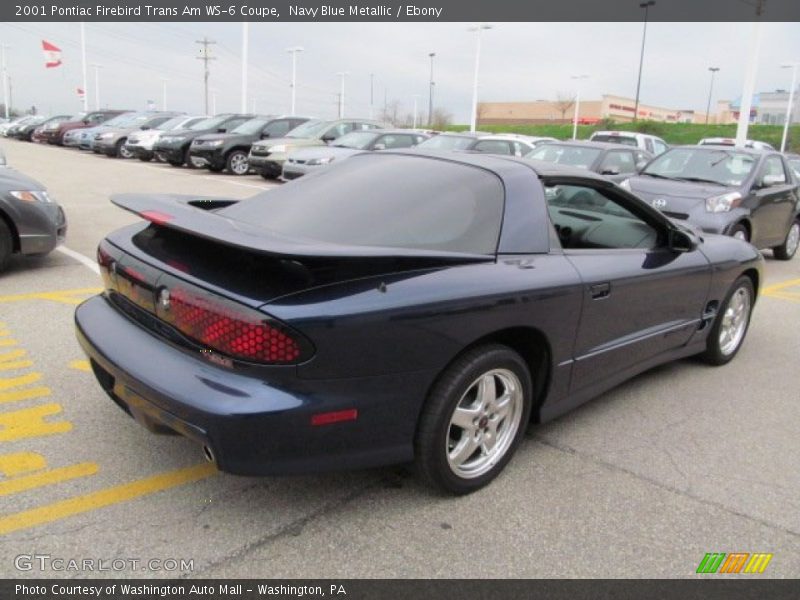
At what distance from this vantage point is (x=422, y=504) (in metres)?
2.88

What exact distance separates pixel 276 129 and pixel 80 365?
51.3 ft

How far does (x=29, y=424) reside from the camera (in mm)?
3396

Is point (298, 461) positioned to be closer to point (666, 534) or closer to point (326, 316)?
point (326, 316)

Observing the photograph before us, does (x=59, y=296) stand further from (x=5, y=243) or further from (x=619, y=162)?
(x=619, y=162)

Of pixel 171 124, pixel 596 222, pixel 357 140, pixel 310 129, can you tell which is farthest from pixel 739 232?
pixel 171 124

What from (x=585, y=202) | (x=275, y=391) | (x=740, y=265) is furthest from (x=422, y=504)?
(x=740, y=265)

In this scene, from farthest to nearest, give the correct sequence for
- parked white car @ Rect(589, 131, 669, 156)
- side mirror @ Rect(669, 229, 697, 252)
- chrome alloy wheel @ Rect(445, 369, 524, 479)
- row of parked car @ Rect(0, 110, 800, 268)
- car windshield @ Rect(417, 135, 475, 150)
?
parked white car @ Rect(589, 131, 669, 156) → car windshield @ Rect(417, 135, 475, 150) → row of parked car @ Rect(0, 110, 800, 268) → side mirror @ Rect(669, 229, 697, 252) → chrome alloy wheel @ Rect(445, 369, 524, 479)

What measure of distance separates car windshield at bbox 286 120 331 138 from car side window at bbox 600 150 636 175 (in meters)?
8.79

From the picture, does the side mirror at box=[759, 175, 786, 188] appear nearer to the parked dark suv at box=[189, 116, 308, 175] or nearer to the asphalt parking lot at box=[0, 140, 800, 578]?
the asphalt parking lot at box=[0, 140, 800, 578]

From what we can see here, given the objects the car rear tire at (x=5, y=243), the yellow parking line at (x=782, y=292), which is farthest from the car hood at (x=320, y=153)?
the yellow parking line at (x=782, y=292)

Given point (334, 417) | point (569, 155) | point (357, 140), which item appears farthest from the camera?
point (357, 140)

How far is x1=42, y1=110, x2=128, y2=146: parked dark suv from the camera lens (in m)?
29.4

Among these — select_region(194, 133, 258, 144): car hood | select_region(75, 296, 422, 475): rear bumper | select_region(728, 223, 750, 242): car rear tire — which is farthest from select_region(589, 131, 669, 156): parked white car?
select_region(75, 296, 422, 475): rear bumper

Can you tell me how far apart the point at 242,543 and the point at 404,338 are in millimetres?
1001
